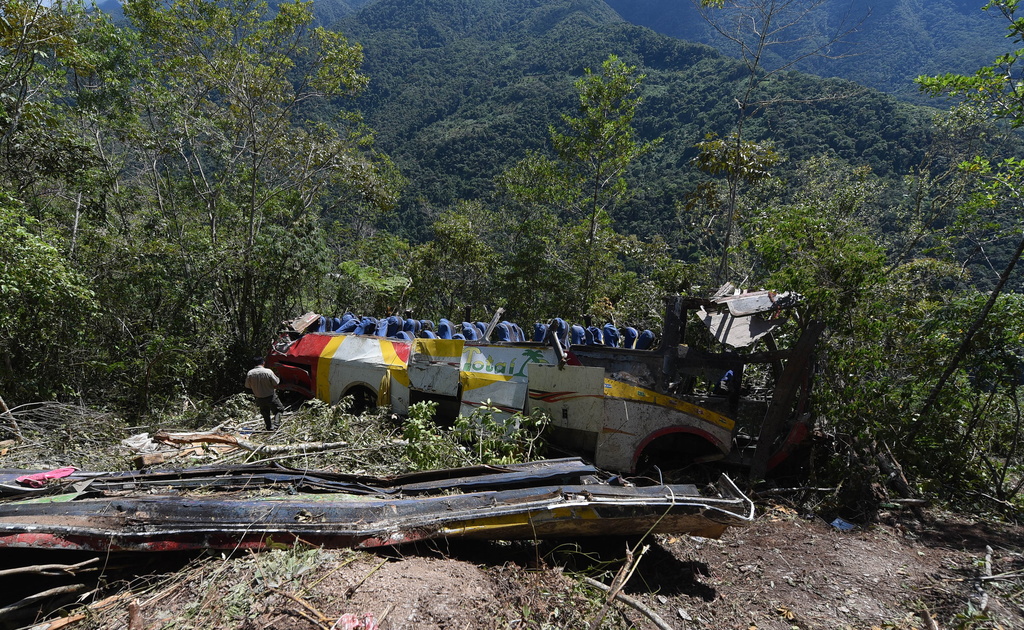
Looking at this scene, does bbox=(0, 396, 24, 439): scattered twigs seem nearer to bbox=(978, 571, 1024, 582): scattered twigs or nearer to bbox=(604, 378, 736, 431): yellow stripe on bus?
bbox=(604, 378, 736, 431): yellow stripe on bus

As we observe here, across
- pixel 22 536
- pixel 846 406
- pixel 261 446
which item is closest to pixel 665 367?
pixel 846 406

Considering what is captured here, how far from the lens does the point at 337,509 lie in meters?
3.48

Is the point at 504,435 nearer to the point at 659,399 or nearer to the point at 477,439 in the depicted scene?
the point at 477,439

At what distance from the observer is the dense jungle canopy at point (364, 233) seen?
5.95 metres

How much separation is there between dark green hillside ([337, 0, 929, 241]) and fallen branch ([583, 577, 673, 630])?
12151 mm

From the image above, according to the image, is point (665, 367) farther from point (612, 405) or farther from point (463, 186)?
point (463, 186)

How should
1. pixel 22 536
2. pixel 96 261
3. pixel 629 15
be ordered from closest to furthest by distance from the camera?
pixel 22 536, pixel 96 261, pixel 629 15

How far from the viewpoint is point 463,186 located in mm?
43875

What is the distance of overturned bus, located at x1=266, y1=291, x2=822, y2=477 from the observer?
570 centimetres

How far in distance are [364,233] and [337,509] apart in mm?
22344

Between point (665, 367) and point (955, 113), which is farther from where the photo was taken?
point (955, 113)

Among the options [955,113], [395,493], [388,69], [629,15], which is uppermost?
[629,15]

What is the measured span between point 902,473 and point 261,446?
23.5 feet

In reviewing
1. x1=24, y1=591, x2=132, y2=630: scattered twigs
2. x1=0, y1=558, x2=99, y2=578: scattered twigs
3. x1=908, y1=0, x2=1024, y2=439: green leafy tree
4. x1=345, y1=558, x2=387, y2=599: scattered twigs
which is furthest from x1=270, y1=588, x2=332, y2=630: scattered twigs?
x1=908, y1=0, x2=1024, y2=439: green leafy tree
